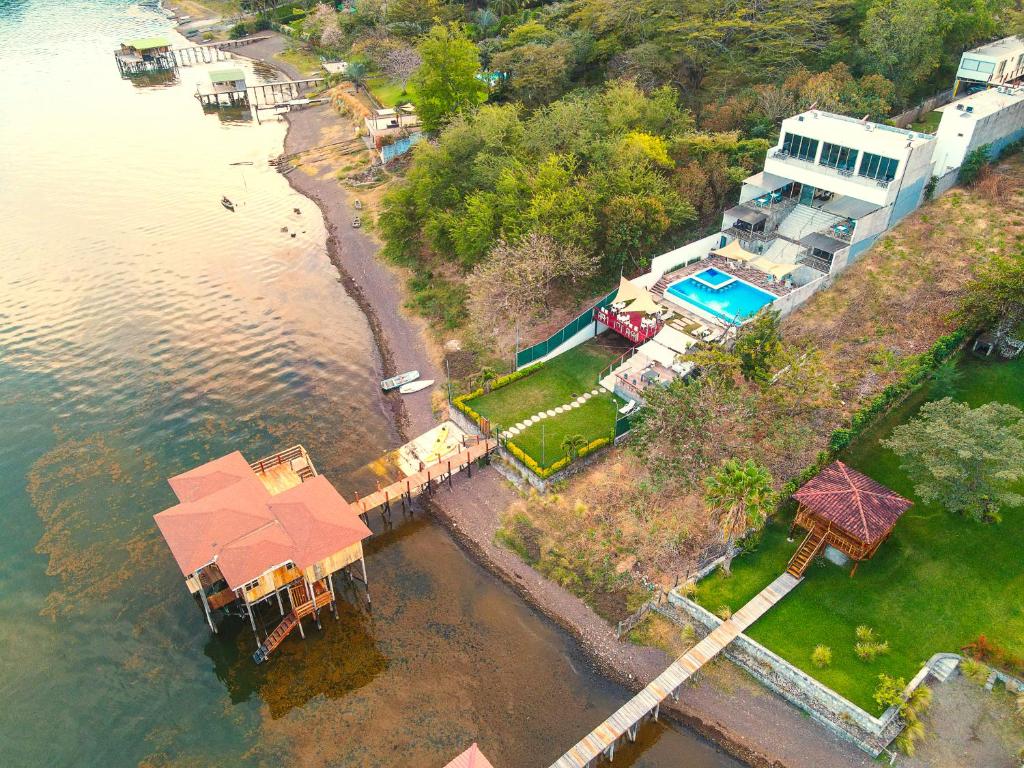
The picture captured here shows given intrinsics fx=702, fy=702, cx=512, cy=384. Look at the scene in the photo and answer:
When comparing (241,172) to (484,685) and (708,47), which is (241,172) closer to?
(708,47)

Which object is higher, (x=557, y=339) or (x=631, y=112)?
(x=631, y=112)

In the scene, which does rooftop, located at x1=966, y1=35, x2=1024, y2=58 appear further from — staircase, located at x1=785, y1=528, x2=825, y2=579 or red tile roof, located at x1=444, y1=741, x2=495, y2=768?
red tile roof, located at x1=444, y1=741, x2=495, y2=768

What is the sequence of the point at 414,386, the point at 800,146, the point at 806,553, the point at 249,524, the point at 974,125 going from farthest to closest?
the point at 800,146 → the point at 974,125 → the point at 414,386 → the point at 249,524 → the point at 806,553

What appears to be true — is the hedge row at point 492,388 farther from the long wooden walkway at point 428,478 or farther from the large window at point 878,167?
the large window at point 878,167

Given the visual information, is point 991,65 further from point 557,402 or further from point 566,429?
point 566,429

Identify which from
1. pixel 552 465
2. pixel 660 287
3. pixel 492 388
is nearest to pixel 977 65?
pixel 660 287
